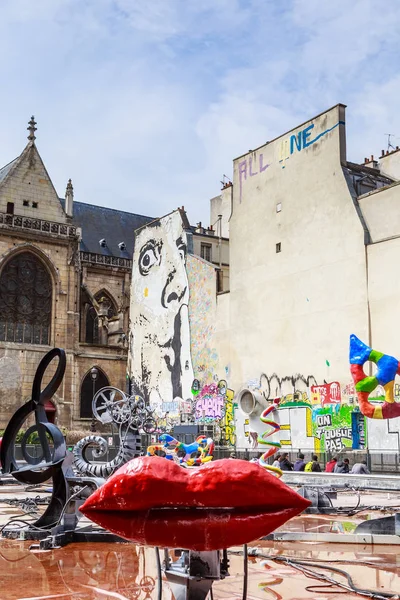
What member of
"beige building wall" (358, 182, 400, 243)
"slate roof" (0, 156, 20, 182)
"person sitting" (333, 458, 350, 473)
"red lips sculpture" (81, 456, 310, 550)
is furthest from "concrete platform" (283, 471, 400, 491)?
"slate roof" (0, 156, 20, 182)

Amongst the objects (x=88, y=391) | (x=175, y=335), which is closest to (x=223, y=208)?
(x=175, y=335)

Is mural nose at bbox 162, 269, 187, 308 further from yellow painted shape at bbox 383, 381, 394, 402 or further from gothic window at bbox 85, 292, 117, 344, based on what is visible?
yellow painted shape at bbox 383, 381, 394, 402

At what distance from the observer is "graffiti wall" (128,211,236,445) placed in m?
33.8

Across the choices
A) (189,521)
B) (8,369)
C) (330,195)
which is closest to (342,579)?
(189,521)

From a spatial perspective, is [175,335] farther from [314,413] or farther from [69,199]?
[69,199]

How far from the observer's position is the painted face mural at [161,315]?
35938 mm

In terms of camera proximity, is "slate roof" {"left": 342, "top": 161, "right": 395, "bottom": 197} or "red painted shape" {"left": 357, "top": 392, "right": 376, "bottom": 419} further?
"slate roof" {"left": 342, "top": 161, "right": 395, "bottom": 197}

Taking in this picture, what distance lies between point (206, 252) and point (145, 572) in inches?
1202

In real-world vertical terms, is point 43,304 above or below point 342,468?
above

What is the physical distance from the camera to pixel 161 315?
1490 inches

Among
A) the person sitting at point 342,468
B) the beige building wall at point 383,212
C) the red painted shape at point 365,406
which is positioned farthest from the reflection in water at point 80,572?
the beige building wall at point 383,212

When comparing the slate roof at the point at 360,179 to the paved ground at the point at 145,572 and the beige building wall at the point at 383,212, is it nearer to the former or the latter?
the beige building wall at the point at 383,212

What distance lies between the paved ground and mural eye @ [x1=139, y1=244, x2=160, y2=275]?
2961cm

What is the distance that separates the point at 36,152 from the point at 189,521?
44.2 metres
